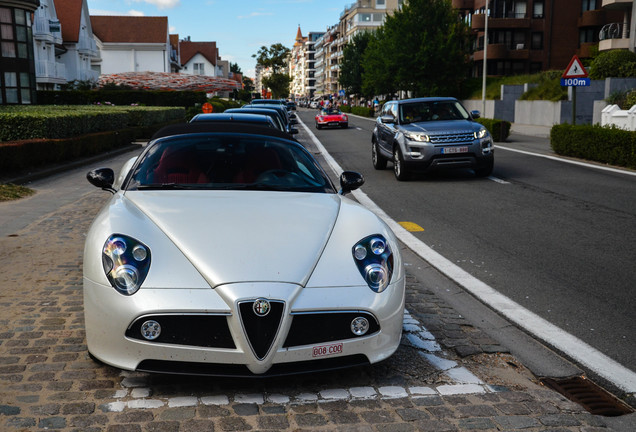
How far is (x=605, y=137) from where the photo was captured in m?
17.8

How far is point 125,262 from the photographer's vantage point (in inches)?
150

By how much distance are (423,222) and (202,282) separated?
6.58 meters

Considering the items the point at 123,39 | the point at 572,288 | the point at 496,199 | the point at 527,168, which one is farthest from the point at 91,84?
the point at 572,288

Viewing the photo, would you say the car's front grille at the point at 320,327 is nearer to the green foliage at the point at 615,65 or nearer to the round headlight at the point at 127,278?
the round headlight at the point at 127,278

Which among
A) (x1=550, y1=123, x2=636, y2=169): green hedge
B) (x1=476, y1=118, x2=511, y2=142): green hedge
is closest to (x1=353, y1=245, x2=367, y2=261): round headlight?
(x1=550, y1=123, x2=636, y2=169): green hedge

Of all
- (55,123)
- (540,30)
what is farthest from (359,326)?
(540,30)

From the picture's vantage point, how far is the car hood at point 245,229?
369 cm

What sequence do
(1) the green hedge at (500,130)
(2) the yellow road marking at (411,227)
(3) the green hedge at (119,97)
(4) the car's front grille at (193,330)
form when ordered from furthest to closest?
(3) the green hedge at (119,97), (1) the green hedge at (500,130), (2) the yellow road marking at (411,227), (4) the car's front grille at (193,330)

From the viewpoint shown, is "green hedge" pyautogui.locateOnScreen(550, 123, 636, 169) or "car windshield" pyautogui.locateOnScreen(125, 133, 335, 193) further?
"green hedge" pyautogui.locateOnScreen(550, 123, 636, 169)

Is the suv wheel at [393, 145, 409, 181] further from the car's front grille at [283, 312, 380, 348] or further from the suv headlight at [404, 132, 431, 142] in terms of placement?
the car's front grille at [283, 312, 380, 348]

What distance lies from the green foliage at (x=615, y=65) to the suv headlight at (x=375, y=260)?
37.2m

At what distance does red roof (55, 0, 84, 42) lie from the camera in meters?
64.3

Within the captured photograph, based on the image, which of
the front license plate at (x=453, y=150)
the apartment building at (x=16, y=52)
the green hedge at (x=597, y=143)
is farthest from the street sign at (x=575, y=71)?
the apartment building at (x=16, y=52)

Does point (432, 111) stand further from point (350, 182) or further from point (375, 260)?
point (375, 260)
